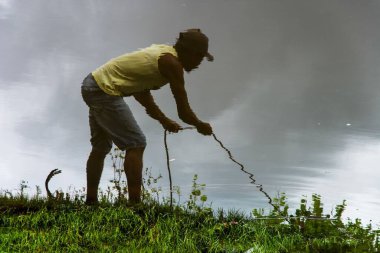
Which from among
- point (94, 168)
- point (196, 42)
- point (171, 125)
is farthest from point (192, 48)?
point (94, 168)

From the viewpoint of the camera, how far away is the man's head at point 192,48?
19.0 ft

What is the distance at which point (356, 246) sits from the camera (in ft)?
17.2

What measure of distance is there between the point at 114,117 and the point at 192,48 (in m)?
1.21

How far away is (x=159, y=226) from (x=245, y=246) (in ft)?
3.30

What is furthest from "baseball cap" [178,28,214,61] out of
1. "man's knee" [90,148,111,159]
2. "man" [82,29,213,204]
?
"man's knee" [90,148,111,159]

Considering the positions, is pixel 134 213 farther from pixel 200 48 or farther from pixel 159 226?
pixel 200 48

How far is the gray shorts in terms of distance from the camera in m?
6.22

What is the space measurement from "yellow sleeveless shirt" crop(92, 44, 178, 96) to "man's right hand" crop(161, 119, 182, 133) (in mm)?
463

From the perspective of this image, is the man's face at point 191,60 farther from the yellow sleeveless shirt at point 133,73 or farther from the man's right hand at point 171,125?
the man's right hand at point 171,125

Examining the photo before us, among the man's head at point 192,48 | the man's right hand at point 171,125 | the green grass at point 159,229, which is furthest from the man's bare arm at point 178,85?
the green grass at point 159,229

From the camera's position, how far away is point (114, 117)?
624cm

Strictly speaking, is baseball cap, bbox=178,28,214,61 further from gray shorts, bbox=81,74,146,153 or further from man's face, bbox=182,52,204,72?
gray shorts, bbox=81,74,146,153

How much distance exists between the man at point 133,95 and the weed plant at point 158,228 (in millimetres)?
375

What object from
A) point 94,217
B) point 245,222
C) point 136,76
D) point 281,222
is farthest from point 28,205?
point 281,222
